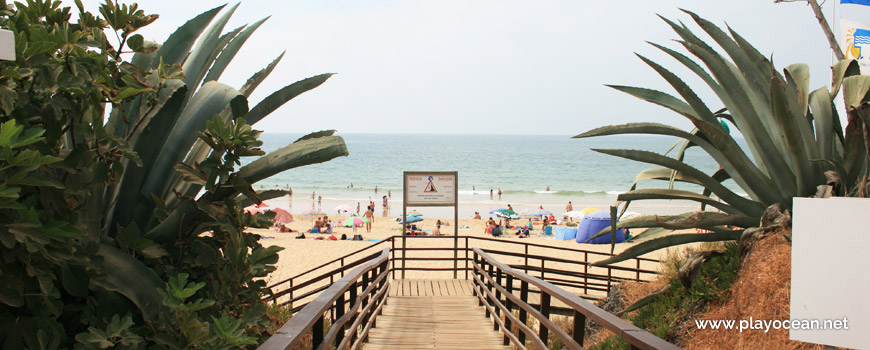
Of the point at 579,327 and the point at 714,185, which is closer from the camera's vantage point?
the point at 579,327

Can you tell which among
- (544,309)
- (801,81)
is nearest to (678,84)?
(801,81)

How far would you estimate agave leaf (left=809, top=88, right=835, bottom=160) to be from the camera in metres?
4.44

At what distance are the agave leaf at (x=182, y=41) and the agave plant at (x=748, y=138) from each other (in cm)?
270

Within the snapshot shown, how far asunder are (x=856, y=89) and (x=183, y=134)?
4.08 m

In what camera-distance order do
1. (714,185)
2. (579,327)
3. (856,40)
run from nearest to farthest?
(579,327) → (714,185) → (856,40)

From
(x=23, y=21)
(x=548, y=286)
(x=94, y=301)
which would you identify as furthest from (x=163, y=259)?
(x=548, y=286)

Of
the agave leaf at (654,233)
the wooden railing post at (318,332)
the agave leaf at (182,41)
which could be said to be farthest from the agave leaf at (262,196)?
the agave leaf at (654,233)

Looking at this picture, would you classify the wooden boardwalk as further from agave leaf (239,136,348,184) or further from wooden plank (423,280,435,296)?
agave leaf (239,136,348,184)

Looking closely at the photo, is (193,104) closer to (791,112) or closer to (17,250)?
(17,250)

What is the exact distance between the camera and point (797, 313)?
2.59 metres

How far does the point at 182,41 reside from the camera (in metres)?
2.78

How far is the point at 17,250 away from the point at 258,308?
2.63 feet

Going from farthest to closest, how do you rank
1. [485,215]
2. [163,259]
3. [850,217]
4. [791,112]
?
1. [485,215]
2. [791,112]
3. [850,217]
4. [163,259]

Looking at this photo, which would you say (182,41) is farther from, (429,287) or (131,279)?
(429,287)
